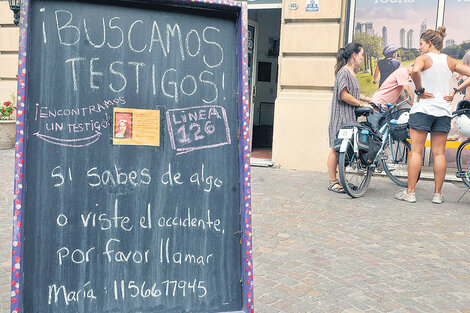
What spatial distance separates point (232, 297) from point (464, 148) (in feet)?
16.7

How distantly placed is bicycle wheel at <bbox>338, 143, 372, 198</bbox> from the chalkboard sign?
401cm

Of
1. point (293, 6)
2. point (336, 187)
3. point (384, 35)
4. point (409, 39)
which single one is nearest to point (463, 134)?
point (336, 187)

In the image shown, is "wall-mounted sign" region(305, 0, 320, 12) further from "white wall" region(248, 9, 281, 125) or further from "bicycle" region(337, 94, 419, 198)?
"white wall" region(248, 9, 281, 125)

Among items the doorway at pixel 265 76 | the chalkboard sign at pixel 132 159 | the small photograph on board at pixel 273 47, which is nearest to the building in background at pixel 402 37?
the doorway at pixel 265 76

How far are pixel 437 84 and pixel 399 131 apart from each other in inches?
40.3

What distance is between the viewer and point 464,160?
255 inches

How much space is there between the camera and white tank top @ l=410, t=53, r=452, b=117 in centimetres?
591

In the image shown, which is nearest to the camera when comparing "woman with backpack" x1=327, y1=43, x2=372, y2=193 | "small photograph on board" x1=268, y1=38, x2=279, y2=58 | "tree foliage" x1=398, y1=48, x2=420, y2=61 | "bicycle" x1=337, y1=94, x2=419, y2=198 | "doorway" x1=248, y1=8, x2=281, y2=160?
"bicycle" x1=337, y1=94, x2=419, y2=198

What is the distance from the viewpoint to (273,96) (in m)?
13.1

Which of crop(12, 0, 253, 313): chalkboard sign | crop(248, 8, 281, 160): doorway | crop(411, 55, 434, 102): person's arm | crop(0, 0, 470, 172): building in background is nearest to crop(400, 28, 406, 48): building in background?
crop(0, 0, 470, 172): building in background

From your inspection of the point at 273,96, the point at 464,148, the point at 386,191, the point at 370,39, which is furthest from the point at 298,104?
the point at 273,96

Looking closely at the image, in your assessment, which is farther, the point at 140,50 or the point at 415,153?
the point at 415,153

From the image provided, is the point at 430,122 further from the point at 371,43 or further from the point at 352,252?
the point at 371,43

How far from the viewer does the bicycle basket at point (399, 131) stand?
266 inches
